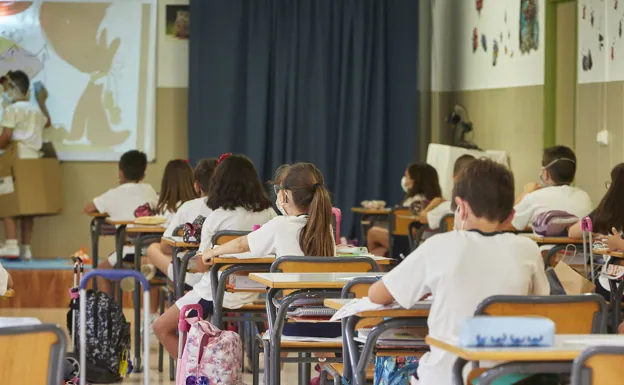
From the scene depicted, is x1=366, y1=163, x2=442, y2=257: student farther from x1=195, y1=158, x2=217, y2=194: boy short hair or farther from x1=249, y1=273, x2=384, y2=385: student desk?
x1=249, y1=273, x2=384, y2=385: student desk

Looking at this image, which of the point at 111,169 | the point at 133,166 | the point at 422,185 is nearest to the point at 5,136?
the point at 111,169

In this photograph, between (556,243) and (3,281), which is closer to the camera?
(3,281)

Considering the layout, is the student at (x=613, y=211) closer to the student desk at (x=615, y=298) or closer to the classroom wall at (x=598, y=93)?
the student desk at (x=615, y=298)

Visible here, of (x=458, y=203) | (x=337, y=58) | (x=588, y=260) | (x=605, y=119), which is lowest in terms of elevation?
(x=588, y=260)

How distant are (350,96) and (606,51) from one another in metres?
3.48

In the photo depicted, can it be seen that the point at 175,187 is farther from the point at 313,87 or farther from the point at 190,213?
the point at 313,87

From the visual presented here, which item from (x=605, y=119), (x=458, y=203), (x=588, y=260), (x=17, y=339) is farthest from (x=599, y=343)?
(x=605, y=119)

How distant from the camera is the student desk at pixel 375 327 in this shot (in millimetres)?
2954

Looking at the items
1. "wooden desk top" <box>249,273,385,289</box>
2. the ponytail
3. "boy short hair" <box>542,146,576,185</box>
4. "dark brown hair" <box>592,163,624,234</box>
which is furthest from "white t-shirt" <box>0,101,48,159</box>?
Answer: "wooden desk top" <box>249,273,385,289</box>

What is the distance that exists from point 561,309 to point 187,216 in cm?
355

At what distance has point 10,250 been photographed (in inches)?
380

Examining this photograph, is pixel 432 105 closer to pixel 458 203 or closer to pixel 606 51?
pixel 606 51

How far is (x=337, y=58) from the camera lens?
10477 mm

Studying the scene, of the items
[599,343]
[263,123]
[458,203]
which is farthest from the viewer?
[263,123]
